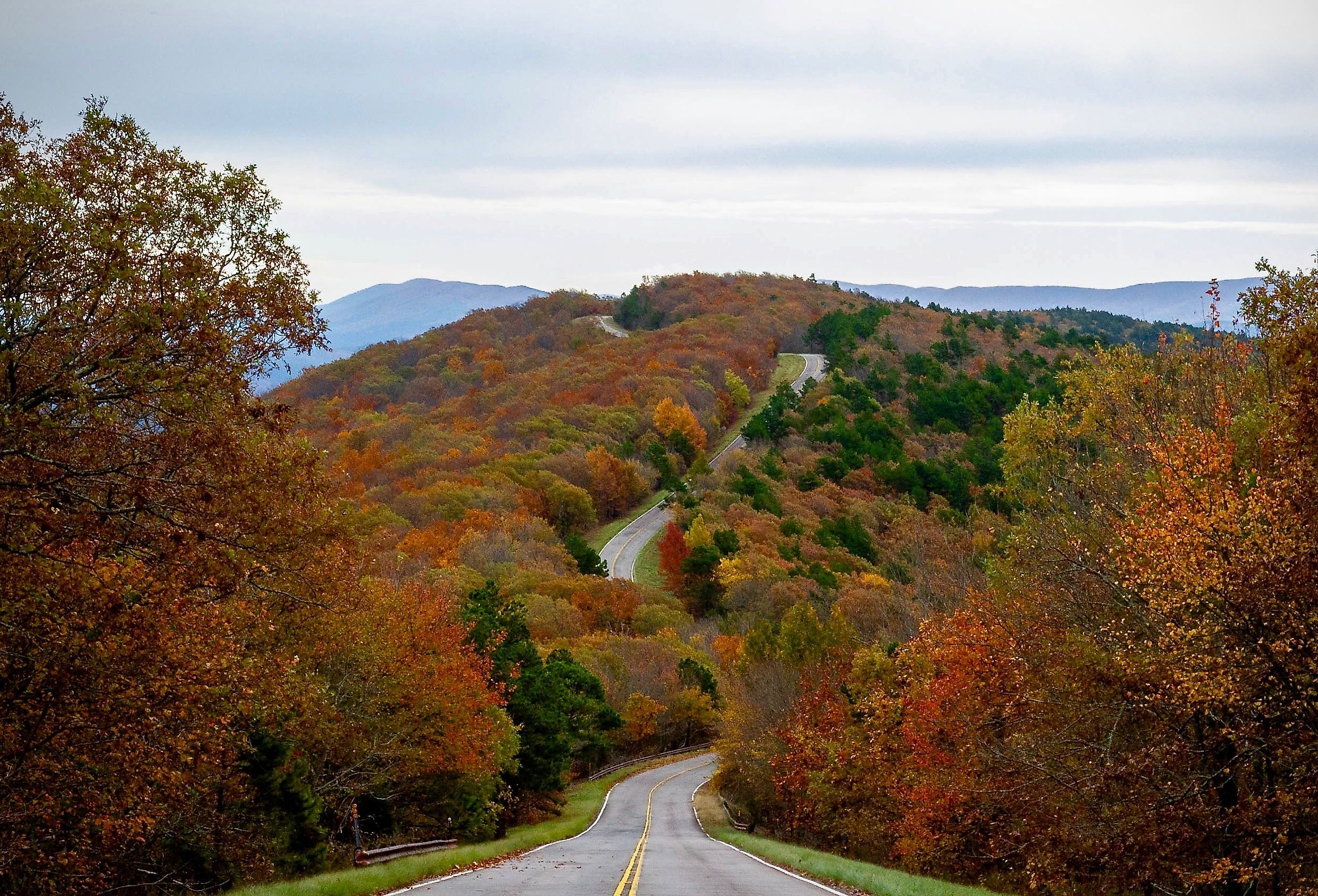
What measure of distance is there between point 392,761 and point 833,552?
93.5 m

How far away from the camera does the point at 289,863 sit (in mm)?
23969

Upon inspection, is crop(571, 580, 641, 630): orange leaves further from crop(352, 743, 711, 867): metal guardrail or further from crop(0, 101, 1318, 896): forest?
crop(352, 743, 711, 867): metal guardrail

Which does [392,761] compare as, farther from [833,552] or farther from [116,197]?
[833,552]

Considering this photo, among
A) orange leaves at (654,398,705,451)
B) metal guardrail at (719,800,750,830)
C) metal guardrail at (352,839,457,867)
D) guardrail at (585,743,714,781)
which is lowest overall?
guardrail at (585,743,714,781)

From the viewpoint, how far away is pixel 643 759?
82500 mm

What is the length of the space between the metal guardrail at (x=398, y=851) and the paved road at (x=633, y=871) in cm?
248

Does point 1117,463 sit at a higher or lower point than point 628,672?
higher

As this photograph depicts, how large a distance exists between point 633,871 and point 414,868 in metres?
4.48

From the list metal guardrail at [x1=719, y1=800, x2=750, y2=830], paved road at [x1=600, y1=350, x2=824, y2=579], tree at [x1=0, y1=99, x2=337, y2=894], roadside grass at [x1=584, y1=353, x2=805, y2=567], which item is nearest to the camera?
tree at [x1=0, y1=99, x2=337, y2=894]

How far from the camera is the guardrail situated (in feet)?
237

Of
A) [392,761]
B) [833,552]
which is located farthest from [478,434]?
[392,761]

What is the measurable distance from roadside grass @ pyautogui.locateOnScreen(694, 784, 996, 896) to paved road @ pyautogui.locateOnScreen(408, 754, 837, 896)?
2.15ft

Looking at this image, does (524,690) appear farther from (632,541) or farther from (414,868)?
(632,541)

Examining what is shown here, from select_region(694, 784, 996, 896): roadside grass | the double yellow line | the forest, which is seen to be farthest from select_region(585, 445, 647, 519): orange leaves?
select_region(694, 784, 996, 896): roadside grass
